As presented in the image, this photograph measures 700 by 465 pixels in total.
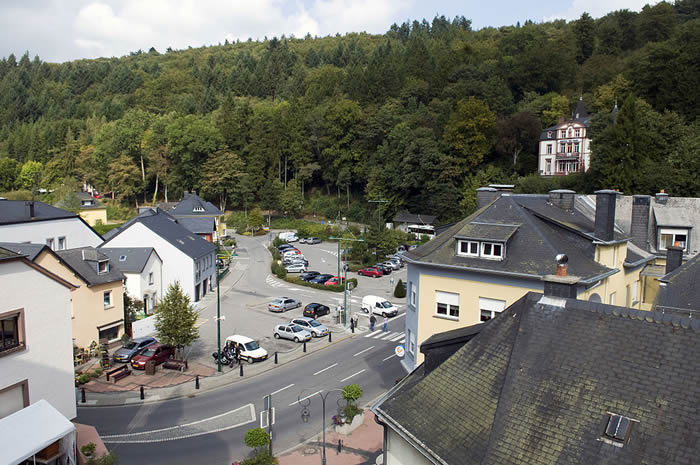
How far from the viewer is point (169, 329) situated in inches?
1048

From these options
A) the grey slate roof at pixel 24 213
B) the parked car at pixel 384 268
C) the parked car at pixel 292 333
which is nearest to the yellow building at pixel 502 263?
the parked car at pixel 292 333

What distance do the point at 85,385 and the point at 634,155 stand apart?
1881 inches

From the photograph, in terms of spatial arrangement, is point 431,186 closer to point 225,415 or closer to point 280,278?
point 280,278

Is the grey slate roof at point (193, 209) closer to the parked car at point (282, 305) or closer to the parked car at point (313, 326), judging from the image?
the parked car at point (282, 305)

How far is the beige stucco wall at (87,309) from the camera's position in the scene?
95.5ft

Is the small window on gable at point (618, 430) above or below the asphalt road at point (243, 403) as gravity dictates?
above

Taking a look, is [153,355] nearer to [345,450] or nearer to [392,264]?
[345,450]

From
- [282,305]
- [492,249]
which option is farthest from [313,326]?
[492,249]

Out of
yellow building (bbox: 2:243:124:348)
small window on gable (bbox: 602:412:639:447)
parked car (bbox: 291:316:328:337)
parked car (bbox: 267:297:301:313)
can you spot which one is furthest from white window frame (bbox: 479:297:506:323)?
yellow building (bbox: 2:243:124:348)

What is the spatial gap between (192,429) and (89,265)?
16568 mm

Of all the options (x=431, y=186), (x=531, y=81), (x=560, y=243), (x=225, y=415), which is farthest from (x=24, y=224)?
(x=531, y=81)

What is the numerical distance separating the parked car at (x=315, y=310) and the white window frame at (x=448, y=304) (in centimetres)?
1763

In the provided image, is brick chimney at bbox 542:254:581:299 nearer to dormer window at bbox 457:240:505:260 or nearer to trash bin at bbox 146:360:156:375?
dormer window at bbox 457:240:505:260

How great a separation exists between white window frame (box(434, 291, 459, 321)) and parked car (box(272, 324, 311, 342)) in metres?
12.9
